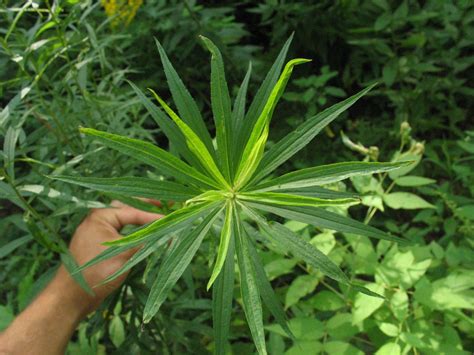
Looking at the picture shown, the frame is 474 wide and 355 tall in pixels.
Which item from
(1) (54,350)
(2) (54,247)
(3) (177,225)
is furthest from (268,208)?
(1) (54,350)

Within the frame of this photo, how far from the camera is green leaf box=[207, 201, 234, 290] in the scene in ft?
2.05

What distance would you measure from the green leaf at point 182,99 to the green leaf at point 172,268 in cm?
14

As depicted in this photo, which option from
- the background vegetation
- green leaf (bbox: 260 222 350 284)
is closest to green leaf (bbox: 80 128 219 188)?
green leaf (bbox: 260 222 350 284)

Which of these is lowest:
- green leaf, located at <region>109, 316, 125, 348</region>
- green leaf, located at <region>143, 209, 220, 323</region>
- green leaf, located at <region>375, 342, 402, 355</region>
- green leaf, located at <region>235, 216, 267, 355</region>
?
green leaf, located at <region>109, 316, 125, 348</region>

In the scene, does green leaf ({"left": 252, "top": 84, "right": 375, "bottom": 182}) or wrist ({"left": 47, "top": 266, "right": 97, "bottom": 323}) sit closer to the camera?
green leaf ({"left": 252, "top": 84, "right": 375, "bottom": 182})

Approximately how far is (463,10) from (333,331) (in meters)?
1.68

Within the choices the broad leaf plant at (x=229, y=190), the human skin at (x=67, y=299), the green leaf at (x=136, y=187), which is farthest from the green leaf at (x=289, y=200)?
the human skin at (x=67, y=299)

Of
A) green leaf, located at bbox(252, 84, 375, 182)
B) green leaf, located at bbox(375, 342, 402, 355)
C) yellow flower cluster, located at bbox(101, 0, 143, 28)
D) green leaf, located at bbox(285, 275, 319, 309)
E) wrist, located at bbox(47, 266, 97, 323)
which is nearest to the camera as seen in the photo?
green leaf, located at bbox(252, 84, 375, 182)

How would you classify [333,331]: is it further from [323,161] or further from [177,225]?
[323,161]

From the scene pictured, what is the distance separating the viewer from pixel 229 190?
733mm

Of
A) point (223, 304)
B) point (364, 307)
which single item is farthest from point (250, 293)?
point (364, 307)

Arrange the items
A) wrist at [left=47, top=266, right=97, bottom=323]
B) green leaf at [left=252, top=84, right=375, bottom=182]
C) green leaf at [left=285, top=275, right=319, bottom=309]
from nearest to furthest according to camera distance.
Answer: green leaf at [left=252, top=84, right=375, bottom=182] < wrist at [left=47, top=266, right=97, bottom=323] < green leaf at [left=285, top=275, right=319, bottom=309]

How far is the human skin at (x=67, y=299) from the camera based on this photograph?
1.13 meters

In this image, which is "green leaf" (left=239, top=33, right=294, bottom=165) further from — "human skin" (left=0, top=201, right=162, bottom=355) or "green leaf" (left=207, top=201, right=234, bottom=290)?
"human skin" (left=0, top=201, right=162, bottom=355)
